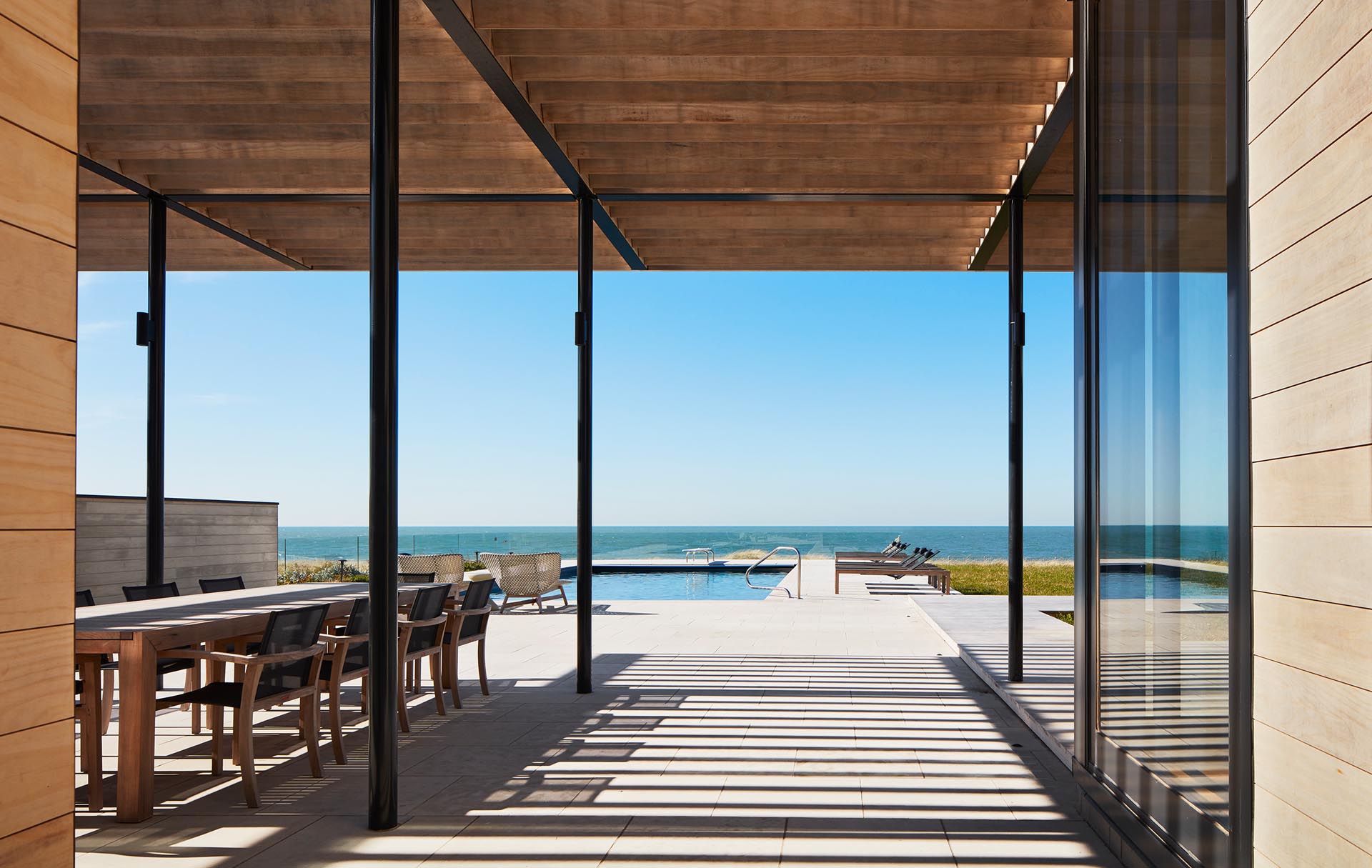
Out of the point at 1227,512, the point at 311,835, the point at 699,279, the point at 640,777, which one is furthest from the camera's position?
the point at 699,279

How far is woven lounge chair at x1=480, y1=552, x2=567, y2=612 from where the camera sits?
11.1 m

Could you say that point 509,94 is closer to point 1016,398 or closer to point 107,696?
point 1016,398

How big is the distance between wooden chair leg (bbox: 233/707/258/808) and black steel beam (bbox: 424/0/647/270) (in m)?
2.90

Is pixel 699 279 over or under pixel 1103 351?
over

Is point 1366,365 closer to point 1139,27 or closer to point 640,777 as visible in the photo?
point 1139,27

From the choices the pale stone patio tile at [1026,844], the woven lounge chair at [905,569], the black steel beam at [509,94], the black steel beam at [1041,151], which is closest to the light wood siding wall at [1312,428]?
the pale stone patio tile at [1026,844]

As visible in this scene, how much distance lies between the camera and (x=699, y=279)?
1677 inches

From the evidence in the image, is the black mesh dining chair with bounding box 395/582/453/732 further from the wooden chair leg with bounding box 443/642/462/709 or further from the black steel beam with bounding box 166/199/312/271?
the black steel beam with bounding box 166/199/312/271

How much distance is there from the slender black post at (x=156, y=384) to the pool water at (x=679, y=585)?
28.7 feet

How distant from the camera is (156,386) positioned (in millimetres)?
6543

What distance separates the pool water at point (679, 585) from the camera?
1891cm

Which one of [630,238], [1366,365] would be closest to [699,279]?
[630,238]

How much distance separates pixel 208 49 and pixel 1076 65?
392 cm

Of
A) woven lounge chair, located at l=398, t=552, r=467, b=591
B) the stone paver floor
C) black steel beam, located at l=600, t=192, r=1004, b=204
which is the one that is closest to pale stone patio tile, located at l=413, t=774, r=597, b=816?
the stone paver floor
